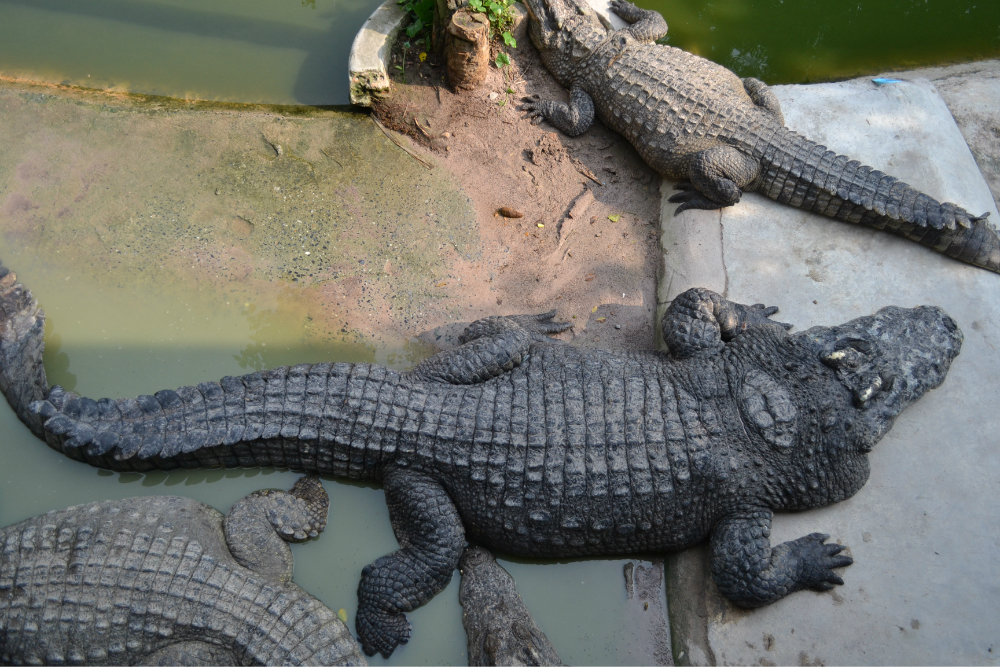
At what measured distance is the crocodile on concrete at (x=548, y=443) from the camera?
3361mm

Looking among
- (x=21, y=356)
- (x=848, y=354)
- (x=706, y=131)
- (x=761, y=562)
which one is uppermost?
(x=706, y=131)

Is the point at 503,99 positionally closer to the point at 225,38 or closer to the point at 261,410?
the point at 225,38

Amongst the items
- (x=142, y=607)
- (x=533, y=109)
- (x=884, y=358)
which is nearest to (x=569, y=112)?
(x=533, y=109)

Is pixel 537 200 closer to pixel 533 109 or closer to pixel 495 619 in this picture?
pixel 533 109

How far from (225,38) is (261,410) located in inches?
133

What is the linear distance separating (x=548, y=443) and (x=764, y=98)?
3338mm

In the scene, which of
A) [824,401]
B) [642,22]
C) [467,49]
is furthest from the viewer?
[642,22]

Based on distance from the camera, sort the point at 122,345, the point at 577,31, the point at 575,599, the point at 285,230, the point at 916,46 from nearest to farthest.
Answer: the point at 575,599 → the point at 122,345 → the point at 285,230 → the point at 577,31 → the point at 916,46

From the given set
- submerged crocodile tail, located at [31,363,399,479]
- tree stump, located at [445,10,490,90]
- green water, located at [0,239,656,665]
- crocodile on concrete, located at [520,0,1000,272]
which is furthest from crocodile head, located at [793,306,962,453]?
tree stump, located at [445,10,490,90]

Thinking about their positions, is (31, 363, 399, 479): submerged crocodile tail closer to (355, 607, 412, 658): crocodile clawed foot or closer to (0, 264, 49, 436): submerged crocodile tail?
(0, 264, 49, 436): submerged crocodile tail

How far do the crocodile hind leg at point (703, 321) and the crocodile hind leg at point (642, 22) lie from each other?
247 centimetres

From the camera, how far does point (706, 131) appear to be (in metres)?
4.73

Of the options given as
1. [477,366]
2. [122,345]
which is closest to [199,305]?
[122,345]

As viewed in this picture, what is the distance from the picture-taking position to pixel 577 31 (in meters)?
5.18
